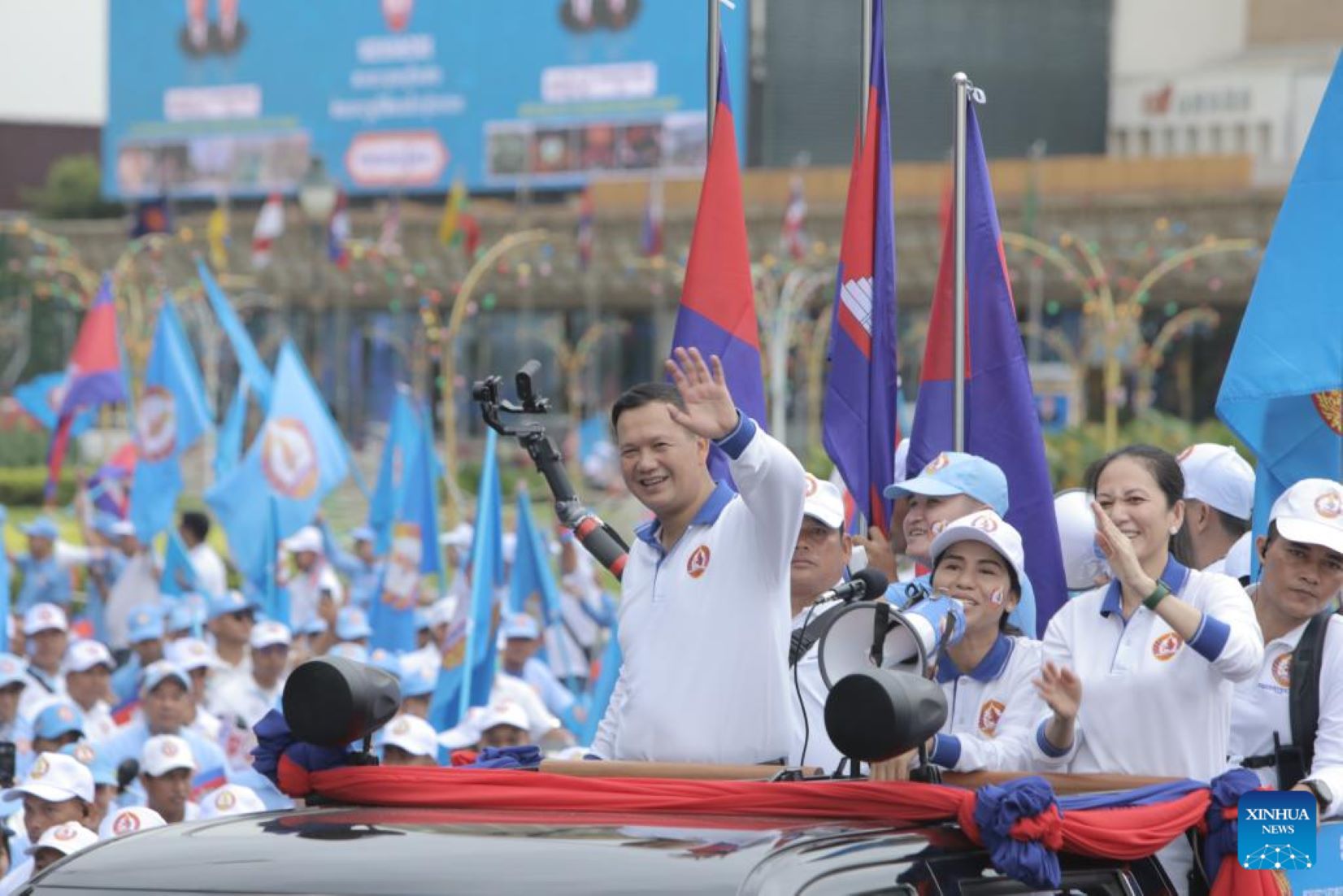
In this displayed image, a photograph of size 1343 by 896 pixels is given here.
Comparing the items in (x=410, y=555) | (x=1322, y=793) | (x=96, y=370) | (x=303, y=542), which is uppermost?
(x=96, y=370)

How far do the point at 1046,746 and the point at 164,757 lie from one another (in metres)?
4.74

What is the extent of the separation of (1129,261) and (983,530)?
143ft

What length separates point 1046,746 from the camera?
177 inches

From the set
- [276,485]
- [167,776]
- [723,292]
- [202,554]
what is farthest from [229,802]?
[202,554]

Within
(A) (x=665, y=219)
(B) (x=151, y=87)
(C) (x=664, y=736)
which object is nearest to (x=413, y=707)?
(C) (x=664, y=736)

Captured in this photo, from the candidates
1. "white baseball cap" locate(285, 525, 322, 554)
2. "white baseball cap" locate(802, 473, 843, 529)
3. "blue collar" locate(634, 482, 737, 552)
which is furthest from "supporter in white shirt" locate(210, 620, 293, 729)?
"blue collar" locate(634, 482, 737, 552)

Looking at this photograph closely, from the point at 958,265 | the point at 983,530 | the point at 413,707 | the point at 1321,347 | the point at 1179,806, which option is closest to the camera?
the point at 1179,806

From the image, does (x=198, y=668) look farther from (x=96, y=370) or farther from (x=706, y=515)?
(x=96, y=370)

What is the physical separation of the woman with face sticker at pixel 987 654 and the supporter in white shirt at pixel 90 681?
627 centimetres

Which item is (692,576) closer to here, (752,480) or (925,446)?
(752,480)

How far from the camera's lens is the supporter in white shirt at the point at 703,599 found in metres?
4.52

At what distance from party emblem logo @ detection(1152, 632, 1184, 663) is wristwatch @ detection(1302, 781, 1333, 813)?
35 cm

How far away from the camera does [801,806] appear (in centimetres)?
359

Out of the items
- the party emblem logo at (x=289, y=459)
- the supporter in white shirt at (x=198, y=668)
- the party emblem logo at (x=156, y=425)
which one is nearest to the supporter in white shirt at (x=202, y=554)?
the party emblem logo at (x=289, y=459)
